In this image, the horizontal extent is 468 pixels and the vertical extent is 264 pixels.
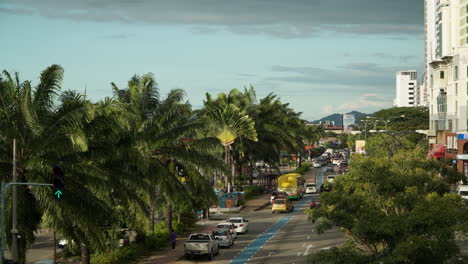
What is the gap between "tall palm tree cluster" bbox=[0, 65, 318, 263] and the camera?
87.9ft

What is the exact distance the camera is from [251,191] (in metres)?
86.6

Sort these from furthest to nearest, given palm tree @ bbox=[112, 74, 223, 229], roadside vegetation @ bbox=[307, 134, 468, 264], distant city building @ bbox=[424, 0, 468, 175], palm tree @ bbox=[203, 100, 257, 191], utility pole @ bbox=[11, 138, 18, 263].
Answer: distant city building @ bbox=[424, 0, 468, 175] → palm tree @ bbox=[203, 100, 257, 191] → palm tree @ bbox=[112, 74, 223, 229] → utility pole @ bbox=[11, 138, 18, 263] → roadside vegetation @ bbox=[307, 134, 468, 264]

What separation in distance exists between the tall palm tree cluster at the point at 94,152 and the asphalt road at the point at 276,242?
471cm

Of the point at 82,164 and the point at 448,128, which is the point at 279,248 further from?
the point at 448,128

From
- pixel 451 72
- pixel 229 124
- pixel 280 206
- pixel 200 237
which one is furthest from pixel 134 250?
pixel 451 72

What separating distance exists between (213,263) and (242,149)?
143 feet

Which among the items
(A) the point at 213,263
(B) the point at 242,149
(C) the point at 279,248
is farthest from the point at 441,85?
(A) the point at 213,263

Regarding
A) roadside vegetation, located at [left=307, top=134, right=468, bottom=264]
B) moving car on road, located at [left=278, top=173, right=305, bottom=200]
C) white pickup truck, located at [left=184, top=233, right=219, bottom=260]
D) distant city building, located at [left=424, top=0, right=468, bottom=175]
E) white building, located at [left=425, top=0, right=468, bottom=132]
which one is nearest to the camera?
roadside vegetation, located at [left=307, top=134, right=468, bottom=264]

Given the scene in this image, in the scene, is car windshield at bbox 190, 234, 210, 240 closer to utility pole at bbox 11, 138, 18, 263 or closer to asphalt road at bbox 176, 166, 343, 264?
asphalt road at bbox 176, 166, 343, 264

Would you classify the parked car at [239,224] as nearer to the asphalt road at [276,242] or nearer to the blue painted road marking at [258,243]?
the asphalt road at [276,242]

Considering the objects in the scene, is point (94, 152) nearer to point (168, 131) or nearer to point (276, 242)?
point (168, 131)

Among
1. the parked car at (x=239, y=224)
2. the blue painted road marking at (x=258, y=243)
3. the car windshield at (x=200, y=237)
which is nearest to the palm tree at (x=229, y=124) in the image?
the blue painted road marking at (x=258, y=243)

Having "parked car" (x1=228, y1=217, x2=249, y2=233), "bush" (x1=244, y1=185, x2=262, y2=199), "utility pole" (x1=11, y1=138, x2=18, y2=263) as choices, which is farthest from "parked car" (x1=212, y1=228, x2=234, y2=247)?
"bush" (x1=244, y1=185, x2=262, y2=199)

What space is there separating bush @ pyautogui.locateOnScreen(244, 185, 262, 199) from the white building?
2895 centimetres
